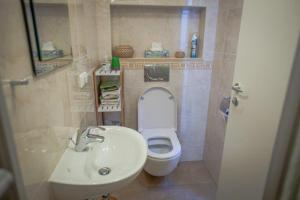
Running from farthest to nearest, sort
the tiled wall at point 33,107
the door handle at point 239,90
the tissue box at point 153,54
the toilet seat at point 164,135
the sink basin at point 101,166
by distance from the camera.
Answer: the tissue box at point 153,54 < the toilet seat at point 164,135 < the door handle at point 239,90 < the sink basin at point 101,166 < the tiled wall at point 33,107

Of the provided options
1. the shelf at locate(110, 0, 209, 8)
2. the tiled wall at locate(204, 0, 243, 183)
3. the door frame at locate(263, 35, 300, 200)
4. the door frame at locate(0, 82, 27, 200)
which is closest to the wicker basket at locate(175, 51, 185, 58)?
the tiled wall at locate(204, 0, 243, 183)

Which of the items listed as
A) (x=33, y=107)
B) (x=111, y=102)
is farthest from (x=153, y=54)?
(x=33, y=107)

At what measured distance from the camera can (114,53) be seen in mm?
1899

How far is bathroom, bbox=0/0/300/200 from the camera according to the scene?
625 mm

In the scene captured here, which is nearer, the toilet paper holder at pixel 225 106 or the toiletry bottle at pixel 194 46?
the toilet paper holder at pixel 225 106

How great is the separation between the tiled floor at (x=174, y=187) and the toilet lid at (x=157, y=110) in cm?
53

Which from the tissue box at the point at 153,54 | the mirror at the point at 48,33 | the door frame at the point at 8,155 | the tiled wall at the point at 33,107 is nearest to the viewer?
the door frame at the point at 8,155

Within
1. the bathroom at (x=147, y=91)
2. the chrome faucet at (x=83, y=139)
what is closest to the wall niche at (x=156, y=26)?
the bathroom at (x=147, y=91)

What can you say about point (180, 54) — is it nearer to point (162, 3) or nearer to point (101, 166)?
point (162, 3)

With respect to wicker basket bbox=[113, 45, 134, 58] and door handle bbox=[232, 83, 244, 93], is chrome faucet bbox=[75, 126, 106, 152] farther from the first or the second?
wicker basket bbox=[113, 45, 134, 58]

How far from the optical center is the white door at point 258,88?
78 cm

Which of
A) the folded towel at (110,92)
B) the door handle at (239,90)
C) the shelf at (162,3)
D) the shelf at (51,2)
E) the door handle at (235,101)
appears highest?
the shelf at (162,3)

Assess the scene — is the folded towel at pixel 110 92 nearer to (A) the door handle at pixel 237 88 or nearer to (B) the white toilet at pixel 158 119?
(B) the white toilet at pixel 158 119

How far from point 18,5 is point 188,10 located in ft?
5.57
